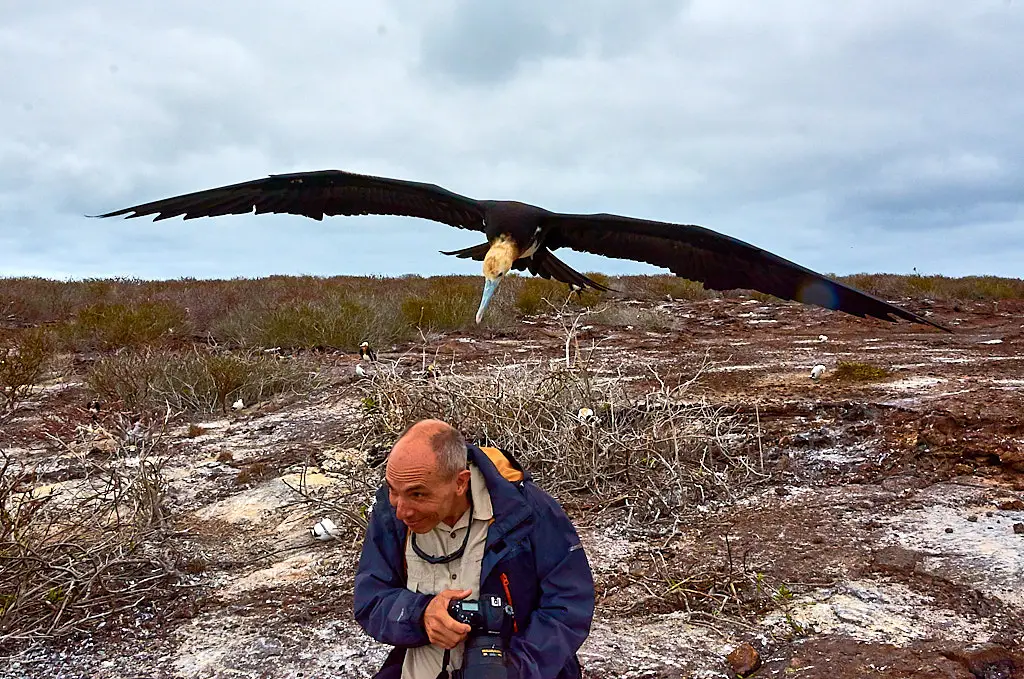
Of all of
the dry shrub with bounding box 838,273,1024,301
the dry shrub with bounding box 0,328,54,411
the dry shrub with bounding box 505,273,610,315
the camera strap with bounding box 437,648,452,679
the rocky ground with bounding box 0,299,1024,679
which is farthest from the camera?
the dry shrub with bounding box 838,273,1024,301

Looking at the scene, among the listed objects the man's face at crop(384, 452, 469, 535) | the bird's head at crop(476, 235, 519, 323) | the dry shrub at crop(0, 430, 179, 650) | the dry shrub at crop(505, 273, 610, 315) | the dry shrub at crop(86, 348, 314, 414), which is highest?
the bird's head at crop(476, 235, 519, 323)

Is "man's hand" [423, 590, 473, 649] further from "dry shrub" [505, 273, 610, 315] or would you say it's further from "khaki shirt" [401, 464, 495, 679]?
"dry shrub" [505, 273, 610, 315]

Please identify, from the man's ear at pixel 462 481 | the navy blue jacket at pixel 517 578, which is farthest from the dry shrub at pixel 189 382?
the man's ear at pixel 462 481

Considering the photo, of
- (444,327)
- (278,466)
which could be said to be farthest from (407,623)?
(444,327)

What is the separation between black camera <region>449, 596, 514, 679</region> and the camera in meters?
1.38

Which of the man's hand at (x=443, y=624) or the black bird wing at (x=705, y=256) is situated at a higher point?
the black bird wing at (x=705, y=256)

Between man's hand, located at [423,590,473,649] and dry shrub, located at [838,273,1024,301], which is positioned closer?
man's hand, located at [423,590,473,649]

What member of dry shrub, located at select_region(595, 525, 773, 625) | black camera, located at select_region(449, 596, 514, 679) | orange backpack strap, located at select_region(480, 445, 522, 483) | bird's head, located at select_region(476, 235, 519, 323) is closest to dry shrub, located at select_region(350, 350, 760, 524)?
dry shrub, located at select_region(595, 525, 773, 625)

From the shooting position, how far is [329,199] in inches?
143

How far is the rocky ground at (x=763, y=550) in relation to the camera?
2.38 m

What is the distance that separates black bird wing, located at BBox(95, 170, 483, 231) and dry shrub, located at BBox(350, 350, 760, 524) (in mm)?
790

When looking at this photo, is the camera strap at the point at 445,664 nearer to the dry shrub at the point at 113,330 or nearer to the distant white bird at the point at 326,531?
the distant white bird at the point at 326,531

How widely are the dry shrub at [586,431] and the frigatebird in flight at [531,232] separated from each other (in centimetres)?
68

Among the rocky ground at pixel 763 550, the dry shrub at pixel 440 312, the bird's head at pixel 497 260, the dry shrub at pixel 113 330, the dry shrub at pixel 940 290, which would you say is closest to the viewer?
the rocky ground at pixel 763 550
